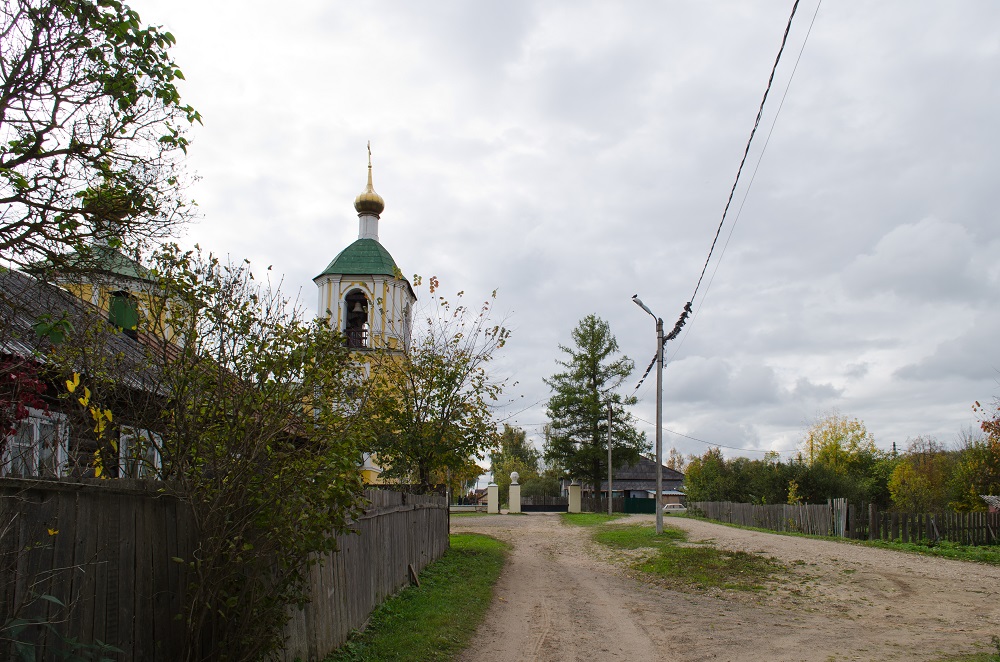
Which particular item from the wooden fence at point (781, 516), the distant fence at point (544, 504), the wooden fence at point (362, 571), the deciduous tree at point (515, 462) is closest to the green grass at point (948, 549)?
the wooden fence at point (781, 516)

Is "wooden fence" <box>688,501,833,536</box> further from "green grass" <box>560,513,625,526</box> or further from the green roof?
the green roof

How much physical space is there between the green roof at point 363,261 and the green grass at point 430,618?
18.5m

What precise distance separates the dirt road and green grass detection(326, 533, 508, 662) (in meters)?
0.29

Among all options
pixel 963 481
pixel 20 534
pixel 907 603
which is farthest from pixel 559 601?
pixel 963 481

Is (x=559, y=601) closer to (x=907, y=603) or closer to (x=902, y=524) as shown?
(x=907, y=603)

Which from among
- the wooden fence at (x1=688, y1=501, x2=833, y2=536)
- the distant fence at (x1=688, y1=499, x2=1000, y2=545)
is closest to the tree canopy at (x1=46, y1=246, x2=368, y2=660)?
the distant fence at (x1=688, y1=499, x2=1000, y2=545)

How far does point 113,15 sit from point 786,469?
40.2 meters

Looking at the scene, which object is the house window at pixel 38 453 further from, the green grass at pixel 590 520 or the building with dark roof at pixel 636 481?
the building with dark roof at pixel 636 481

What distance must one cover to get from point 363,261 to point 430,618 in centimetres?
2522

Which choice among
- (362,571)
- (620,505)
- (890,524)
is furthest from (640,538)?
(620,505)

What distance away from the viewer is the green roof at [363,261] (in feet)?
111

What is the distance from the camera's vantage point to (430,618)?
10.4 m

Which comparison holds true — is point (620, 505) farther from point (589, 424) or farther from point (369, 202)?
point (369, 202)

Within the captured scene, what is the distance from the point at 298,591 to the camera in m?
6.60
